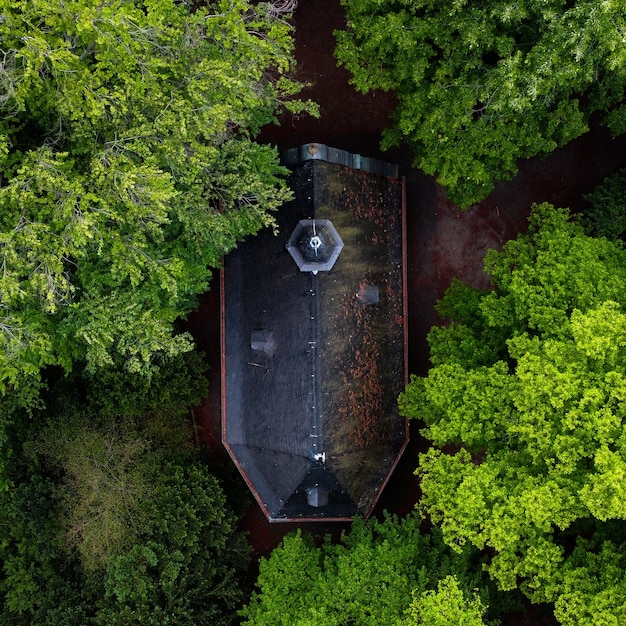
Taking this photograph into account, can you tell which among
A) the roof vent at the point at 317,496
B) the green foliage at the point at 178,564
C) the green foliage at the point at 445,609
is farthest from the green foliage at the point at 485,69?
the green foliage at the point at 178,564

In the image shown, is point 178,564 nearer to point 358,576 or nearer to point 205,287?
point 358,576

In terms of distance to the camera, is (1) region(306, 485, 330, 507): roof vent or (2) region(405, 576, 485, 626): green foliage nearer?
(2) region(405, 576, 485, 626): green foliage

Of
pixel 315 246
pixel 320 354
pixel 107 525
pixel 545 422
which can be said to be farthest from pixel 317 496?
pixel 315 246

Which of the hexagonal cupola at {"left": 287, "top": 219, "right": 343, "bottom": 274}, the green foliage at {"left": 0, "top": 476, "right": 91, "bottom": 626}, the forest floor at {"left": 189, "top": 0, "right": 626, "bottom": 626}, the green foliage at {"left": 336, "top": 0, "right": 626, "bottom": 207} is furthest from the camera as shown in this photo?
the forest floor at {"left": 189, "top": 0, "right": 626, "bottom": 626}

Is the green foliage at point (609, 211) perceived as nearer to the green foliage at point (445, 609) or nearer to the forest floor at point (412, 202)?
the forest floor at point (412, 202)

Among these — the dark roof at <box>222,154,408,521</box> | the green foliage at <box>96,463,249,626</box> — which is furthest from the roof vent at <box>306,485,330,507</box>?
the green foliage at <box>96,463,249,626</box>

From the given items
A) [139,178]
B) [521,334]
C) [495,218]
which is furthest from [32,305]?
[495,218]

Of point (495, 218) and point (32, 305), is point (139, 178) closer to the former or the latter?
point (32, 305)

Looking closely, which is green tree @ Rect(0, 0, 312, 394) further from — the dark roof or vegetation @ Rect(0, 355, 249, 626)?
vegetation @ Rect(0, 355, 249, 626)
